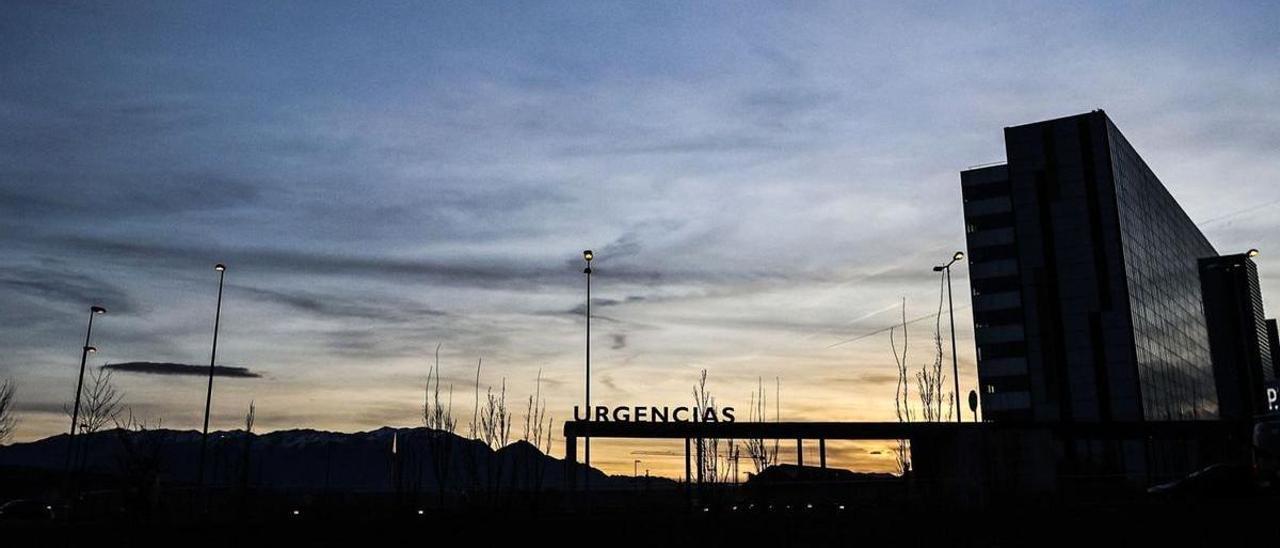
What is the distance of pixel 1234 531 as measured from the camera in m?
23.7

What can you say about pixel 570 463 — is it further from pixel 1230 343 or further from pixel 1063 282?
pixel 1230 343

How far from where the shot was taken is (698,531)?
79.8 feet

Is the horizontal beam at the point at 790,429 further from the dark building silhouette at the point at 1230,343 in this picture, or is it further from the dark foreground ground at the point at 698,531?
the dark building silhouette at the point at 1230,343

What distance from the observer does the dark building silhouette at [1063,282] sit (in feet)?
380

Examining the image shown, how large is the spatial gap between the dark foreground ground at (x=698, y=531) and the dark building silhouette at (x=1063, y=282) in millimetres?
95199

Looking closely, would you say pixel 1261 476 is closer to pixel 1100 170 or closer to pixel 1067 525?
pixel 1067 525

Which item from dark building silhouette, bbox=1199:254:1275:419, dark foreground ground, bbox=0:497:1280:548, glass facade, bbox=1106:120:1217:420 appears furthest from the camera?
dark building silhouette, bbox=1199:254:1275:419

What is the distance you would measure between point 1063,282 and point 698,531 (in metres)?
106

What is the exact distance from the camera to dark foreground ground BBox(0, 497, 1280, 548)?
73.9ft

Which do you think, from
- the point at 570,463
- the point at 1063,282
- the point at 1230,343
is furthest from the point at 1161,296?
the point at 570,463

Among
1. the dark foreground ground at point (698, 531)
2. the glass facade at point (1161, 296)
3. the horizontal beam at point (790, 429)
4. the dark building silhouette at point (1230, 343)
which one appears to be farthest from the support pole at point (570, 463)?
the dark building silhouette at point (1230, 343)

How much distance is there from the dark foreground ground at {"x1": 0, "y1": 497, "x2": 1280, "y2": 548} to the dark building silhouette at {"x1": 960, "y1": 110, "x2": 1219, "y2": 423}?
95199 mm

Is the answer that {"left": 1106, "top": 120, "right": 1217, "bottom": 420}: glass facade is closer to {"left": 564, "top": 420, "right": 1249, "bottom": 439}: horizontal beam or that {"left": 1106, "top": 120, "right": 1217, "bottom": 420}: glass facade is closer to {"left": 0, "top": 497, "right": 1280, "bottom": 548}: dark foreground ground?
{"left": 564, "top": 420, "right": 1249, "bottom": 439}: horizontal beam

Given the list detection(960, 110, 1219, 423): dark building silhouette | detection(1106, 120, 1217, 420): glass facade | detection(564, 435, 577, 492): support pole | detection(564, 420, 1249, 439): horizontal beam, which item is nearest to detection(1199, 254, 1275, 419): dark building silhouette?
detection(1106, 120, 1217, 420): glass facade
